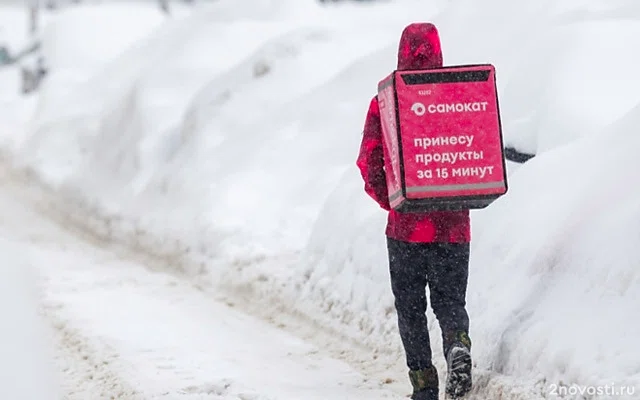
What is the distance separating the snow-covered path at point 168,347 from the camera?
6258 mm

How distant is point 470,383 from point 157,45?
20.0m

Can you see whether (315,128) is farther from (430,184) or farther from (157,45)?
(157,45)

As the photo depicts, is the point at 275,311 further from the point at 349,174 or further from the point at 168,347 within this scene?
the point at 349,174

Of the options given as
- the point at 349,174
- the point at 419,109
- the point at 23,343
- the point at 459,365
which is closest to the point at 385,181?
the point at 419,109

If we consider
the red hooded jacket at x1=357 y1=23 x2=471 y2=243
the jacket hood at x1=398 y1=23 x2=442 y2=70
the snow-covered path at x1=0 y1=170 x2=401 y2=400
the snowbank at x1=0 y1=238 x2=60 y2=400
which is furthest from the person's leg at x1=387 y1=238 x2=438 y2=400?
the snowbank at x1=0 y1=238 x2=60 y2=400

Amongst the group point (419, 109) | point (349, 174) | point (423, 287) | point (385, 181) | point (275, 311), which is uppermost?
point (419, 109)

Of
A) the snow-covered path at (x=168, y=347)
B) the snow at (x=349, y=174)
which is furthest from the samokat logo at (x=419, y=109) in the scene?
the snow-covered path at (x=168, y=347)

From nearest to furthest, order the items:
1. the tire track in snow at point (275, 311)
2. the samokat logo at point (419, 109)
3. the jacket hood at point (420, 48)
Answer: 1. the samokat logo at point (419, 109)
2. the jacket hood at point (420, 48)
3. the tire track in snow at point (275, 311)

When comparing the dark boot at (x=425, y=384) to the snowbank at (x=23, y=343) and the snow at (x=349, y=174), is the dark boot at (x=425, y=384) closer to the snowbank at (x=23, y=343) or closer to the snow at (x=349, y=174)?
Answer: the snow at (x=349, y=174)

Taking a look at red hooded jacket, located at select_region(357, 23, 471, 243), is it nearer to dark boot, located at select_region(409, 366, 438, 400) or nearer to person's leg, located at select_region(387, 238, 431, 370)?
person's leg, located at select_region(387, 238, 431, 370)

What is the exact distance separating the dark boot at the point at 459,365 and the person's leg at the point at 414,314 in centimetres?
9

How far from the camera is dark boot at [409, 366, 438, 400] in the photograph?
18.3 ft

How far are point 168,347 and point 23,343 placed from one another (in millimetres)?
1114

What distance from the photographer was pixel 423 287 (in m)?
5.64
